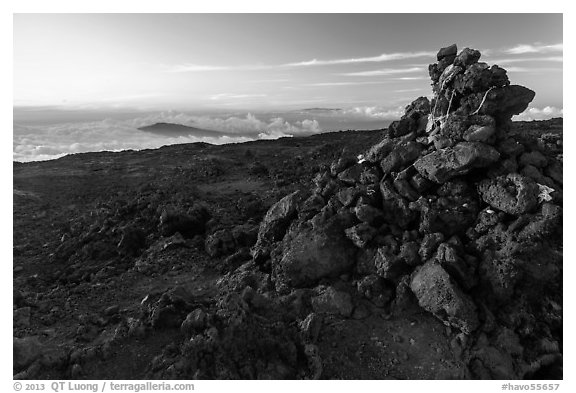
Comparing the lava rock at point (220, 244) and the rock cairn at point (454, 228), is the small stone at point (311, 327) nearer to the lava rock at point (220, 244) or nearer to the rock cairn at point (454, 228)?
the rock cairn at point (454, 228)

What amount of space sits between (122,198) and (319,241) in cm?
1780

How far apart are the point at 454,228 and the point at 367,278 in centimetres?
296

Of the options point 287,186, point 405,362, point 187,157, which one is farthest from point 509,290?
point 187,157

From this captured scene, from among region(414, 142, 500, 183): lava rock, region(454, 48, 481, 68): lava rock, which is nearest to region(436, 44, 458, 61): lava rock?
region(454, 48, 481, 68): lava rock

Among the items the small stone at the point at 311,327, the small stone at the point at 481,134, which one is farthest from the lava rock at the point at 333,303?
the small stone at the point at 481,134

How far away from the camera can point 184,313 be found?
11.6 metres

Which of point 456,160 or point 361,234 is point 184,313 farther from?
point 456,160

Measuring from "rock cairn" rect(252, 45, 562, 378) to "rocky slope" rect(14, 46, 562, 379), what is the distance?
0.13ft

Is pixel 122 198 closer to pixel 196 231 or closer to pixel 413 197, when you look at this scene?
pixel 196 231

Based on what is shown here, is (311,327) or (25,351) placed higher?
(311,327)

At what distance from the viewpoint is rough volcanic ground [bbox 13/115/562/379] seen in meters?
10.1

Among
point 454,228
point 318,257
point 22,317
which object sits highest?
point 454,228

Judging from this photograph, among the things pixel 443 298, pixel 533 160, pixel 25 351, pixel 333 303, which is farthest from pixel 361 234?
pixel 25 351

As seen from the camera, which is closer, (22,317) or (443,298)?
(443,298)
